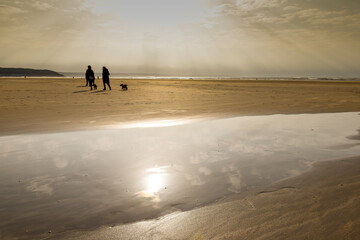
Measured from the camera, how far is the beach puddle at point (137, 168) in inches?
125

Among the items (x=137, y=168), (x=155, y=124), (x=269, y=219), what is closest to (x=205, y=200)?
(x=269, y=219)

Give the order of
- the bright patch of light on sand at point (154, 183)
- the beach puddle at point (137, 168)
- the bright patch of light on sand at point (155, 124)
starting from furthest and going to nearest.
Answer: the bright patch of light on sand at point (155, 124) → the bright patch of light on sand at point (154, 183) → the beach puddle at point (137, 168)

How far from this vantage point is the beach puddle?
125 inches

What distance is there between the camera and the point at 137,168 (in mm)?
4648

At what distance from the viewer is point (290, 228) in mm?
2652

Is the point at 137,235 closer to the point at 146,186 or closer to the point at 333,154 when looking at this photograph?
the point at 146,186

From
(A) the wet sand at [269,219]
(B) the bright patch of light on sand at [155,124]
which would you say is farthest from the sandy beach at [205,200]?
(B) the bright patch of light on sand at [155,124]

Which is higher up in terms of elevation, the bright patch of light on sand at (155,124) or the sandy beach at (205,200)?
the bright patch of light on sand at (155,124)

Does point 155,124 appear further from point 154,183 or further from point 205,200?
point 205,200

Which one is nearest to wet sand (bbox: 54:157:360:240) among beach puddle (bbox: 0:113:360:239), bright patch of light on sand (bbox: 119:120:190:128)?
beach puddle (bbox: 0:113:360:239)

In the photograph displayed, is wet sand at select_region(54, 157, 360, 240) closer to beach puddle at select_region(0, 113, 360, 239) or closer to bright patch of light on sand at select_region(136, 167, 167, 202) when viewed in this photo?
beach puddle at select_region(0, 113, 360, 239)

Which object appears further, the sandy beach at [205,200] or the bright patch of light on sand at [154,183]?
the bright patch of light on sand at [154,183]

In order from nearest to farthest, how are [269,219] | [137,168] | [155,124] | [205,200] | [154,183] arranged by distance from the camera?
1. [269,219]
2. [205,200]
3. [154,183]
4. [137,168]
5. [155,124]

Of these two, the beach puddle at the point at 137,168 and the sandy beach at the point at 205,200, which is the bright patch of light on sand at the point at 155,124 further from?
the sandy beach at the point at 205,200
